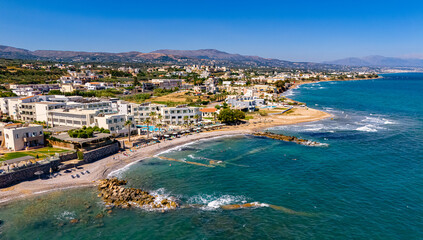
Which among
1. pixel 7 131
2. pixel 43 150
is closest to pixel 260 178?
pixel 43 150

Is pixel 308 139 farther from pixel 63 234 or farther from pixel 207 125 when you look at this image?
pixel 63 234

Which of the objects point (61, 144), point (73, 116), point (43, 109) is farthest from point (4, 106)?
point (61, 144)

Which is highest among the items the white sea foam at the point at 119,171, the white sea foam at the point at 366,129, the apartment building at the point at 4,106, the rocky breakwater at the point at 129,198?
the apartment building at the point at 4,106

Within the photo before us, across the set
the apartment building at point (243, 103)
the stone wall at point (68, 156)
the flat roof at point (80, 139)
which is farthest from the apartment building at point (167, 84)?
the stone wall at point (68, 156)

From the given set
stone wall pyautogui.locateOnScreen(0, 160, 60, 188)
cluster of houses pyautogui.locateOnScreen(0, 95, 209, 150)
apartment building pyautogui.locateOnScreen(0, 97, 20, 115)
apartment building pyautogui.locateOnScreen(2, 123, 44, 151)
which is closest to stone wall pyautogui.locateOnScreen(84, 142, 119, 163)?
stone wall pyautogui.locateOnScreen(0, 160, 60, 188)

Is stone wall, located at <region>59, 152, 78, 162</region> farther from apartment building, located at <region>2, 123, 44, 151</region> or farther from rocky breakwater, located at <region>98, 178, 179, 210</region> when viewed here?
rocky breakwater, located at <region>98, 178, 179, 210</region>

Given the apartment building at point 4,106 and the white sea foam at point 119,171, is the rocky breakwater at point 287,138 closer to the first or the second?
the white sea foam at point 119,171
